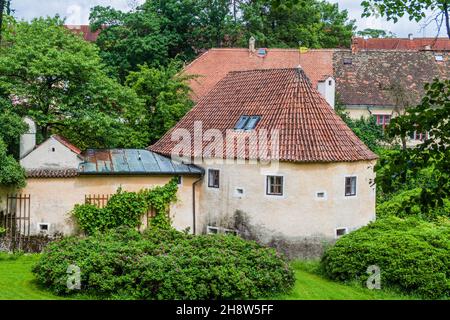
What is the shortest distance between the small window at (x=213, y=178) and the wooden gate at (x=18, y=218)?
6.31 m

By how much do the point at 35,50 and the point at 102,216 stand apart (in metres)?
6.35

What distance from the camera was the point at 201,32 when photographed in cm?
4378

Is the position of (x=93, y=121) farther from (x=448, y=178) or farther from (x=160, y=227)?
(x=448, y=178)

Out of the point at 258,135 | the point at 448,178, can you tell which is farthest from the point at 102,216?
the point at 448,178

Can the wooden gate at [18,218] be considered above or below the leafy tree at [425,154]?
below

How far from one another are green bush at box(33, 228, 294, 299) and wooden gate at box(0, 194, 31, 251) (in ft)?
12.4

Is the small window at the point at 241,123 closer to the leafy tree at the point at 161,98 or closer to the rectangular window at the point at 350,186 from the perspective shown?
the rectangular window at the point at 350,186

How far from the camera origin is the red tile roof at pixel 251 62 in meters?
39.8

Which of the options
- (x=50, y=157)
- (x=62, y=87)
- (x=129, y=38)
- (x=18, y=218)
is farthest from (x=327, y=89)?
(x=18, y=218)

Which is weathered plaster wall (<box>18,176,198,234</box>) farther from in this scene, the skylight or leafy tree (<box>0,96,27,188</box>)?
the skylight

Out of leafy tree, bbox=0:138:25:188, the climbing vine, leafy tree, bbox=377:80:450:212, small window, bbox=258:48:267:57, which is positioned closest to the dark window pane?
the climbing vine

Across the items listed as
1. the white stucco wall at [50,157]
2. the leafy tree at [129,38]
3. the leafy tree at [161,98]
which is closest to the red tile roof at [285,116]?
the leafy tree at [161,98]

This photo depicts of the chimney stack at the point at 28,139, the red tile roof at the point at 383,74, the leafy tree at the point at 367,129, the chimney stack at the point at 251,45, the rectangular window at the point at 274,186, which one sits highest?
the chimney stack at the point at 251,45

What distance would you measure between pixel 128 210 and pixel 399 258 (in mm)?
9207
